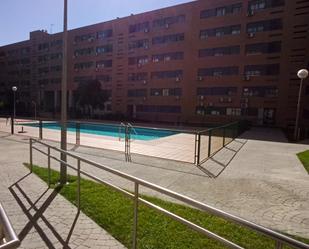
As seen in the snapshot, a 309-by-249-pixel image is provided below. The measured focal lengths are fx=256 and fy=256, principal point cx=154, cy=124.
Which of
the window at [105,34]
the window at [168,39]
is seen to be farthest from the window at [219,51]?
the window at [105,34]

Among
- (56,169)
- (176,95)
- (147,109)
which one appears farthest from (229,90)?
(56,169)

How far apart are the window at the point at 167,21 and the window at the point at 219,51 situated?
19.6 ft

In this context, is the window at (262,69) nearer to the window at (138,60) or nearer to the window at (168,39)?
the window at (168,39)

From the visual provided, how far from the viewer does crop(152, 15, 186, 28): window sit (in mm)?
37406

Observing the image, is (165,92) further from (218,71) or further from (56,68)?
(56,68)

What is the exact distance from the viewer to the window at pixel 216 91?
33.4 meters

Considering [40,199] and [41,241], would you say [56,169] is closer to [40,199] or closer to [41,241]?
[40,199]

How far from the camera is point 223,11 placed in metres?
33.9

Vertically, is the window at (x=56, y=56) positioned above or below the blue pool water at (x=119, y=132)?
above

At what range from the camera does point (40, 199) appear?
5.70 metres

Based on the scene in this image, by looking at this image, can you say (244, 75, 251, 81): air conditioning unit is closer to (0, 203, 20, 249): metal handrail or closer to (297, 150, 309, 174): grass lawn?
(297, 150, 309, 174): grass lawn

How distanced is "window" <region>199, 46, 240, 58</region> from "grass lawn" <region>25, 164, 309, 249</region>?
31.1m

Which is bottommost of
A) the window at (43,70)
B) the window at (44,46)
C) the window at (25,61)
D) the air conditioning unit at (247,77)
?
the air conditioning unit at (247,77)

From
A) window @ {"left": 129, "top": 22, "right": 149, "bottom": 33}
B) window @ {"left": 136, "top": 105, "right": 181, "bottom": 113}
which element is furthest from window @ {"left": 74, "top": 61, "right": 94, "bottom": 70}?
window @ {"left": 136, "top": 105, "right": 181, "bottom": 113}
